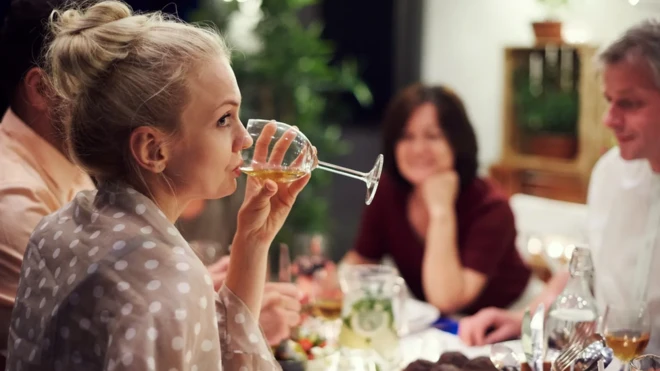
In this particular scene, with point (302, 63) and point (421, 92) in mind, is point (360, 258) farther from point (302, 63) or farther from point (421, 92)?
point (302, 63)

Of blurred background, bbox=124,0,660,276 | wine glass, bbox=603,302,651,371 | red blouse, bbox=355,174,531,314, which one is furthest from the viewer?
blurred background, bbox=124,0,660,276

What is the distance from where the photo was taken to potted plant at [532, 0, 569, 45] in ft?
13.9

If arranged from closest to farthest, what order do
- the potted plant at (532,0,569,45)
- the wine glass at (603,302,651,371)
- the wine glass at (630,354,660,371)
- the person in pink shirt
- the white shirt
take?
the wine glass at (630,354,660,371)
the wine glass at (603,302,651,371)
the person in pink shirt
the white shirt
the potted plant at (532,0,569,45)

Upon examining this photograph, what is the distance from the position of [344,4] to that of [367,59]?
0.40m

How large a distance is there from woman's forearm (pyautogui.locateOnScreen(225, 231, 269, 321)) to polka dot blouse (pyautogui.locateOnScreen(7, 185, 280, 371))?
0.23m

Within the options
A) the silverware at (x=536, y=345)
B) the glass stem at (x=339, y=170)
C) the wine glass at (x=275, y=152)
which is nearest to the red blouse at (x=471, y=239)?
the silverware at (x=536, y=345)

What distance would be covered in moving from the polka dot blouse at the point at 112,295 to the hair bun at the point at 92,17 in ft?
0.85

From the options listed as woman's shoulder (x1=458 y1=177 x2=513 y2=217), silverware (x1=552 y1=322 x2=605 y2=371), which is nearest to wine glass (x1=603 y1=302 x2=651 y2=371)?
silverware (x1=552 y1=322 x2=605 y2=371)

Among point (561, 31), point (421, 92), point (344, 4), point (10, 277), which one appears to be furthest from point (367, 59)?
point (10, 277)

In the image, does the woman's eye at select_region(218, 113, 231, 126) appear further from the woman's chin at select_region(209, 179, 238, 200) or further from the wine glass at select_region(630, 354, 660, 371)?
the wine glass at select_region(630, 354, 660, 371)

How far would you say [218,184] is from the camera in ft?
4.09

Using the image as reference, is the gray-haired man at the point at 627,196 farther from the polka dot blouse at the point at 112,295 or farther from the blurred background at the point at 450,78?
the polka dot blouse at the point at 112,295

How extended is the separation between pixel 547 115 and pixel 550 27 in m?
0.49

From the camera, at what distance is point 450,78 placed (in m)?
5.10
